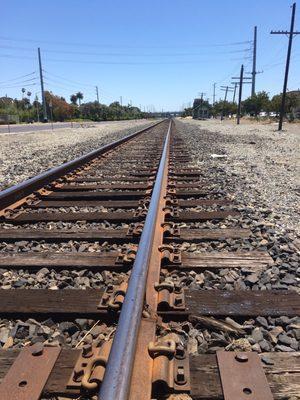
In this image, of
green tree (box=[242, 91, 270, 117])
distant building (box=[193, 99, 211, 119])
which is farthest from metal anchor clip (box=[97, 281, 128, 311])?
distant building (box=[193, 99, 211, 119])

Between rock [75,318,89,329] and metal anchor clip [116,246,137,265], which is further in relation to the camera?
metal anchor clip [116,246,137,265]

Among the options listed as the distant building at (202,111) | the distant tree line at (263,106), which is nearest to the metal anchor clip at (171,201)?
the distant tree line at (263,106)

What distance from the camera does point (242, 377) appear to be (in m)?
1.84

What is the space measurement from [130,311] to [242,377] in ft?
1.90

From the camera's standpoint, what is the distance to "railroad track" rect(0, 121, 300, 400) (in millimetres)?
1782

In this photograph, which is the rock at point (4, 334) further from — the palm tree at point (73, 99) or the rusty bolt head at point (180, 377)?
the palm tree at point (73, 99)

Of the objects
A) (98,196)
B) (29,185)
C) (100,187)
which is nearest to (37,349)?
(98,196)

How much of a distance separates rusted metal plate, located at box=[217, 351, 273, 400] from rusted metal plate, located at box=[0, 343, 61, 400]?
0.75 metres

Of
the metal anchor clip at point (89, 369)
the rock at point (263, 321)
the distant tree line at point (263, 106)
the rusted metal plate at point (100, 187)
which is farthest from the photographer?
the distant tree line at point (263, 106)

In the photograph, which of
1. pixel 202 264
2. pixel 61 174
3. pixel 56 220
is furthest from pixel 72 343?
pixel 61 174

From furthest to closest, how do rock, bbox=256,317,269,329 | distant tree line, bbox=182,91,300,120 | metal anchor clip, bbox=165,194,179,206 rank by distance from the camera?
distant tree line, bbox=182,91,300,120, metal anchor clip, bbox=165,194,179,206, rock, bbox=256,317,269,329

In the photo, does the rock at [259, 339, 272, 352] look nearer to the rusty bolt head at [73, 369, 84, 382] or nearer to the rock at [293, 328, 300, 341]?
the rock at [293, 328, 300, 341]

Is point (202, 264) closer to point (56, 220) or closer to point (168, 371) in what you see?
point (168, 371)

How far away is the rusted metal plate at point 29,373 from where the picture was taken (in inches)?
68.3
